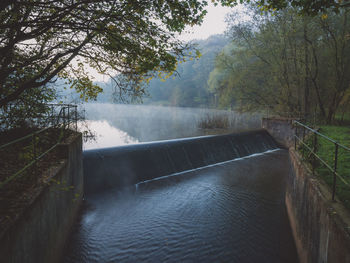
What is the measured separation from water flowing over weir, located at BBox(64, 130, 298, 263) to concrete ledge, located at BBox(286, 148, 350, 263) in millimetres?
788

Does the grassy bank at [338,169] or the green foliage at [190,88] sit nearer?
the grassy bank at [338,169]

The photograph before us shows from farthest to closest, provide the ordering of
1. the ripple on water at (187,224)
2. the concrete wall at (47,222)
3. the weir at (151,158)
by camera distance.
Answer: the weir at (151,158) < the ripple on water at (187,224) < the concrete wall at (47,222)

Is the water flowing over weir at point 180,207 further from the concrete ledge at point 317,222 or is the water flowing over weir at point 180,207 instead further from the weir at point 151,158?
the concrete ledge at point 317,222

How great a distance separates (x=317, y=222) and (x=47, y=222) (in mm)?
4069

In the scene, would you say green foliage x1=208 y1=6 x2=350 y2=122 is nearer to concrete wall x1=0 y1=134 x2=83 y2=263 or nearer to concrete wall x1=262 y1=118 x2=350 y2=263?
concrete wall x1=262 y1=118 x2=350 y2=263

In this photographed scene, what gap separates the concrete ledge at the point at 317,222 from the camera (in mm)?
2699

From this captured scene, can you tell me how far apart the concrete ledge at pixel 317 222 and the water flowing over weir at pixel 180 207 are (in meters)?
0.79

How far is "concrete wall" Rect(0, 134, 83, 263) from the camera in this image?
2.60m

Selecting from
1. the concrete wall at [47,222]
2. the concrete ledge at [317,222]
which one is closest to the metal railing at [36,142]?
the concrete wall at [47,222]

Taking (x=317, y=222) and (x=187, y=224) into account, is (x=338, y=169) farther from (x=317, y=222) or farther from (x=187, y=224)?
(x=187, y=224)

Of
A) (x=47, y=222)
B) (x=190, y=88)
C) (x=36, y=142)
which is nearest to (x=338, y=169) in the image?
(x=47, y=222)

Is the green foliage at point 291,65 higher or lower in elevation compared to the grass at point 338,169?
higher

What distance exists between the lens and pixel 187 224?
5918mm

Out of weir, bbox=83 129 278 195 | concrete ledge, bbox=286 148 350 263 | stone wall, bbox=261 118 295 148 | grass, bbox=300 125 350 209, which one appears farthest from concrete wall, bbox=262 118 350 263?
stone wall, bbox=261 118 295 148
